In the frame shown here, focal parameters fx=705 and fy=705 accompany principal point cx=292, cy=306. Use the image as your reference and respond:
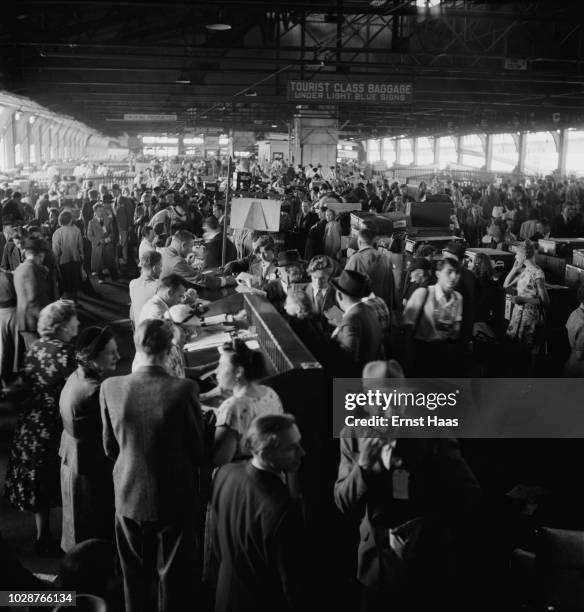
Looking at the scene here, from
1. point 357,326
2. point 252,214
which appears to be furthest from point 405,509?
point 252,214

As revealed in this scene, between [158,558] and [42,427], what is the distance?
1.35 meters

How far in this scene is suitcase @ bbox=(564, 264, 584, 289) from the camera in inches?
332

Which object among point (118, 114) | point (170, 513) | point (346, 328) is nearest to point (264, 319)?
point (346, 328)

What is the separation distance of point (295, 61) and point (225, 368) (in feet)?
37.4

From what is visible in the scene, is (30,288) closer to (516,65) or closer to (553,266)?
(553,266)

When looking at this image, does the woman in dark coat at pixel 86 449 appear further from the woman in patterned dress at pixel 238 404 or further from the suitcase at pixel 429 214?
the suitcase at pixel 429 214

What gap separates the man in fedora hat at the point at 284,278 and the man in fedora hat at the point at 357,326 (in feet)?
4.94

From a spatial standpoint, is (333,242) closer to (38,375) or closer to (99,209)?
(99,209)

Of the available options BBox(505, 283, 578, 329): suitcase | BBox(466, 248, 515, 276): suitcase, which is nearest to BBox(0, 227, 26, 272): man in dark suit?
BBox(466, 248, 515, 276): suitcase

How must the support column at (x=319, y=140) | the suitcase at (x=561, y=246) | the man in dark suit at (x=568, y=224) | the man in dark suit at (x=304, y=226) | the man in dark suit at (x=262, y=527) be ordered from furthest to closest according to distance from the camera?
the support column at (x=319, y=140) → the man in dark suit at (x=568, y=224) → the man in dark suit at (x=304, y=226) → the suitcase at (x=561, y=246) → the man in dark suit at (x=262, y=527)

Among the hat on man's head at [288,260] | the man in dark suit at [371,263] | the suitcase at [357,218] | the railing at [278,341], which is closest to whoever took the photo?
the railing at [278,341]

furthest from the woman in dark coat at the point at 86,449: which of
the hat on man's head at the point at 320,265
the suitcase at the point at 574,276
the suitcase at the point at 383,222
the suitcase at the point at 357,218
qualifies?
the suitcase at the point at 357,218

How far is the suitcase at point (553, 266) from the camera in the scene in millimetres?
8984

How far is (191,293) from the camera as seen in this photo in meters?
6.47
